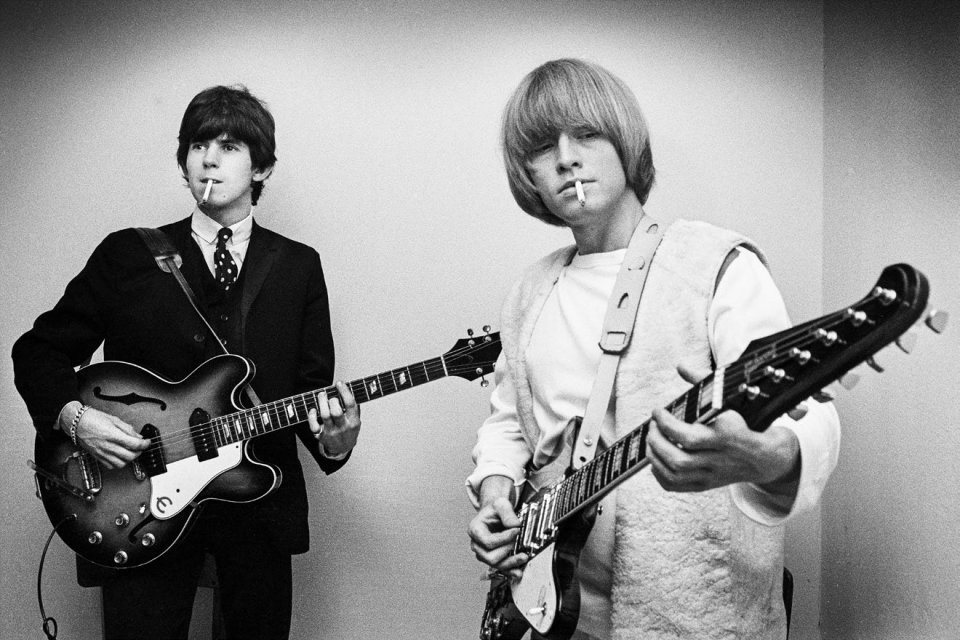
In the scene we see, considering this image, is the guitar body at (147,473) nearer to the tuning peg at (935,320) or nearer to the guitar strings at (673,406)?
the guitar strings at (673,406)

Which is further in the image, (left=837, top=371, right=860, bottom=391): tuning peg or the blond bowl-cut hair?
the blond bowl-cut hair

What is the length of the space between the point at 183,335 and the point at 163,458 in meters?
0.28

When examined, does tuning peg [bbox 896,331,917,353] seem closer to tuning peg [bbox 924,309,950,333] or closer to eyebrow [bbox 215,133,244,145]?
tuning peg [bbox 924,309,950,333]

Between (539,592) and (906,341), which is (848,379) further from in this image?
(539,592)

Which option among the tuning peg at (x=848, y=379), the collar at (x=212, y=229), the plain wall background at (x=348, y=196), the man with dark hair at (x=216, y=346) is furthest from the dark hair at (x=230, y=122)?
the tuning peg at (x=848, y=379)

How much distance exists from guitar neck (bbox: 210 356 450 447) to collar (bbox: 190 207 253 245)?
0.43 m

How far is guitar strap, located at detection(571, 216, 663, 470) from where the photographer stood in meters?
1.47

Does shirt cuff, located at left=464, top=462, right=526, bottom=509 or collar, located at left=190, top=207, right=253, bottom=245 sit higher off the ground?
collar, located at left=190, top=207, right=253, bottom=245

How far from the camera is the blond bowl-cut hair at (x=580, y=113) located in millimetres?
1609

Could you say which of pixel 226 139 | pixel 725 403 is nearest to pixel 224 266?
pixel 226 139

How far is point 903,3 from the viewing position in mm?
1971

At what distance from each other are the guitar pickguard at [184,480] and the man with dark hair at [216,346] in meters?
0.06

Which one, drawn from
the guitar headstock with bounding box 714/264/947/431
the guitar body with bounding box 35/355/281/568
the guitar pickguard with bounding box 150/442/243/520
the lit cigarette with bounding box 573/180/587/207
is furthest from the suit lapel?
the guitar headstock with bounding box 714/264/947/431

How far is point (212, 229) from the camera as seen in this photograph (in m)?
2.18
